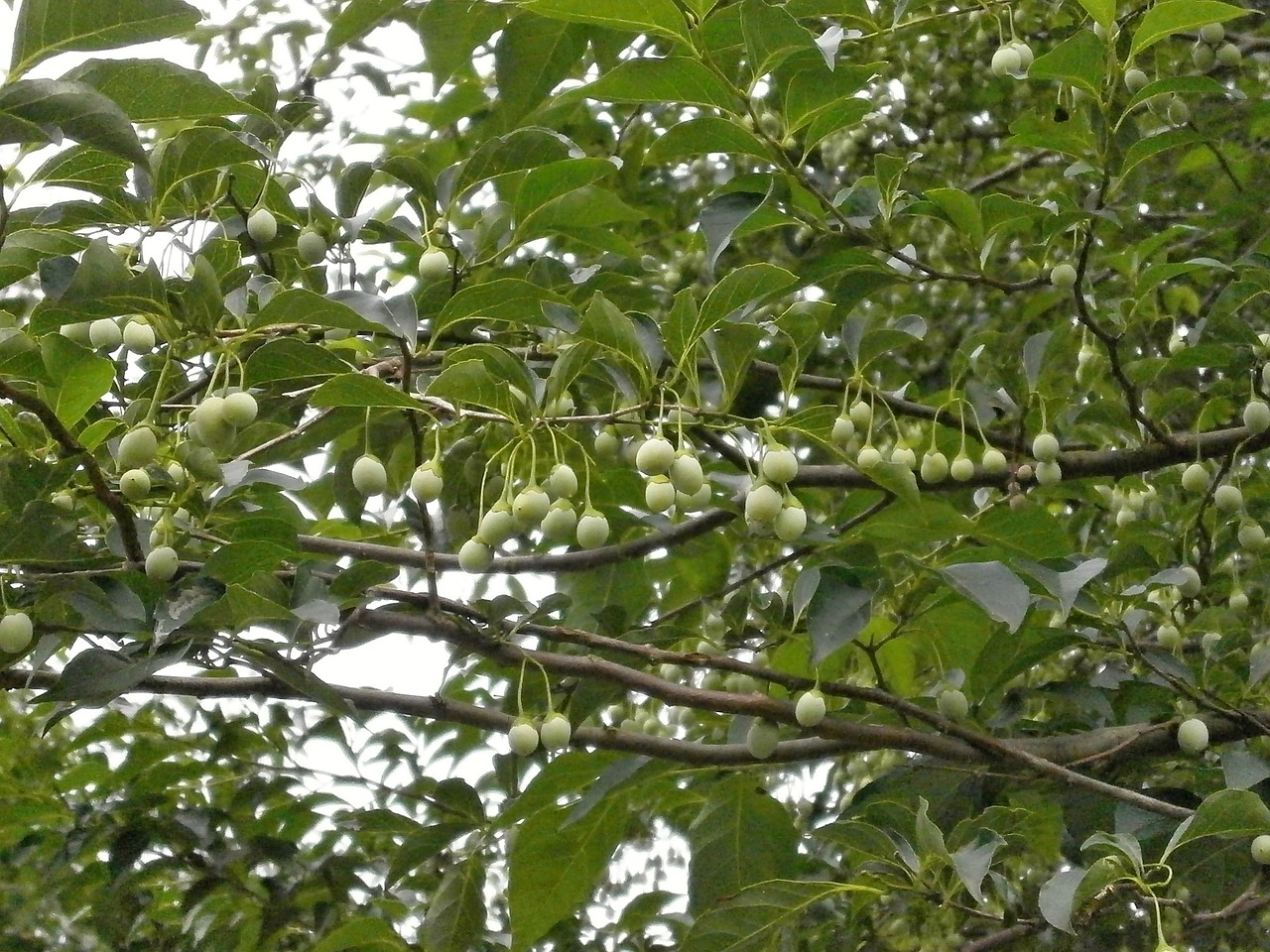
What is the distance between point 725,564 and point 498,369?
99 cm

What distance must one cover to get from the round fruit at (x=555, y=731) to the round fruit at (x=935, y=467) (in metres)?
0.67

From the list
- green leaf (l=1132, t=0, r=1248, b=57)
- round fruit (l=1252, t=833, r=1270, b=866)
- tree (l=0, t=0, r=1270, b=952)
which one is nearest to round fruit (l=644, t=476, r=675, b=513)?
tree (l=0, t=0, r=1270, b=952)

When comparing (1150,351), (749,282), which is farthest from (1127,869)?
(1150,351)

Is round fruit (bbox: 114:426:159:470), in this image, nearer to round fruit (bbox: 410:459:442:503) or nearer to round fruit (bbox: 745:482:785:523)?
round fruit (bbox: 410:459:442:503)

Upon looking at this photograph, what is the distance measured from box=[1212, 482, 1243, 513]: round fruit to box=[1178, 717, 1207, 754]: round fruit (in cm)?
37

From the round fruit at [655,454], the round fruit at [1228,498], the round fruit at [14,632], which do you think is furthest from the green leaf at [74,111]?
the round fruit at [1228,498]

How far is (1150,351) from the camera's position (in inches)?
115

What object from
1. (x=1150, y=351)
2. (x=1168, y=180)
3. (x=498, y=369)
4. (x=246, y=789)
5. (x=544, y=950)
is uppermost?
(x=498, y=369)

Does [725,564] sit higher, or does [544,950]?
[725,564]

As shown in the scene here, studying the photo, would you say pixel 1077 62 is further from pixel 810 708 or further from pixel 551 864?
pixel 551 864

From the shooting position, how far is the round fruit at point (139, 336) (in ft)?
4.51

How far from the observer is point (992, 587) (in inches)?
59.7

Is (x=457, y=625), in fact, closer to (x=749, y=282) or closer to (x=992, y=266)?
(x=749, y=282)

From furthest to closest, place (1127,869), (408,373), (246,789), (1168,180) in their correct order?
(1168,180) → (246,789) → (1127,869) → (408,373)
